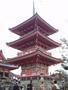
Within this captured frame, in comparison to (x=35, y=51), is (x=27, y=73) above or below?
below

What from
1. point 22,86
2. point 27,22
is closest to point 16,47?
point 27,22

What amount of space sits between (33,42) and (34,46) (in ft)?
2.71

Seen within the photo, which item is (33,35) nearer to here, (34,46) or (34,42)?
(34,42)

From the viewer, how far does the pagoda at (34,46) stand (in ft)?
105

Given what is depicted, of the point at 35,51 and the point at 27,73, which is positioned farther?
the point at 27,73

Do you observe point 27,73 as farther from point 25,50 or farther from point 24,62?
point 25,50

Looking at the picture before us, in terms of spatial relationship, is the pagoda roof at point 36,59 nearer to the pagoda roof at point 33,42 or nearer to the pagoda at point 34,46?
the pagoda at point 34,46

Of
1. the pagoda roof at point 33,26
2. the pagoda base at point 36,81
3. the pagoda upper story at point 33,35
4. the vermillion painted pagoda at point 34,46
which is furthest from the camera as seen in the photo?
the pagoda roof at point 33,26

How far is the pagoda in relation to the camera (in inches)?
1254

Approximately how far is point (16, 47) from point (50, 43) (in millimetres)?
5654

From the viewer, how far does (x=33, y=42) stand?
34.1 m

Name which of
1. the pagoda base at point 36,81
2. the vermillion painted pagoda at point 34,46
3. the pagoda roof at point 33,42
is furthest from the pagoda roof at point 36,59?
the pagoda roof at point 33,42

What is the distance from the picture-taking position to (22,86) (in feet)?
106

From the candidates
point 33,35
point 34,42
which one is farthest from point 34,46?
point 33,35
